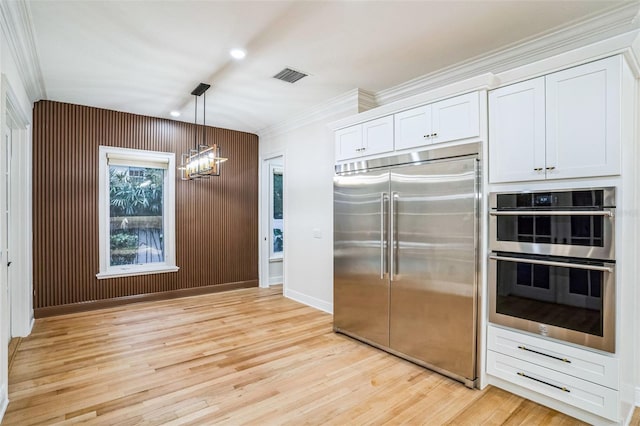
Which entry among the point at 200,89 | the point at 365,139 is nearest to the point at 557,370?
the point at 365,139

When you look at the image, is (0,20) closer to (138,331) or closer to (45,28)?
(45,28)

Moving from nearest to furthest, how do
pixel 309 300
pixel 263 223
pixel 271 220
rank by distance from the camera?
pixel 309 300 → pixel 263 223 → pixel 271 220

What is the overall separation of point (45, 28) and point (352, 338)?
3916 millimetres

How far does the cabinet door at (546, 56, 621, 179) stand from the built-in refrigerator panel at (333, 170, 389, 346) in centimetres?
139

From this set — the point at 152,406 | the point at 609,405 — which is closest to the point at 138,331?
the point at 152,406

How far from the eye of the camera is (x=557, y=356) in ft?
7.77

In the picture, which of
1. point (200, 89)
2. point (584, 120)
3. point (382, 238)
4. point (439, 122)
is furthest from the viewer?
point (200, 89)

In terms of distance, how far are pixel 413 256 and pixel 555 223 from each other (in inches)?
44.0

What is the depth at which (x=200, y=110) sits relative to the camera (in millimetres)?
4969

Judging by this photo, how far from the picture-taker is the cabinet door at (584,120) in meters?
2.13

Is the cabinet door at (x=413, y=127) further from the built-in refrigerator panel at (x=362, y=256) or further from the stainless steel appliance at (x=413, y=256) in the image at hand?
the built-in refrigerator panel at (x=362, y=256)

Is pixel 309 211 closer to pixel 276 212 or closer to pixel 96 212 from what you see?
pixel 276 212

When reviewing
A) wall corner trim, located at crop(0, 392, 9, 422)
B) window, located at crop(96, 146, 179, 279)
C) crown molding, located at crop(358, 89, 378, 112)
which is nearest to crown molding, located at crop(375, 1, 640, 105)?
crown molding, located at crop(358, 89, 378, 112)

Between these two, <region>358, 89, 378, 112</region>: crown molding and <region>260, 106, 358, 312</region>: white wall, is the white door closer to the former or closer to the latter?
<region>260, 106, 358, 312</region>: white wall
